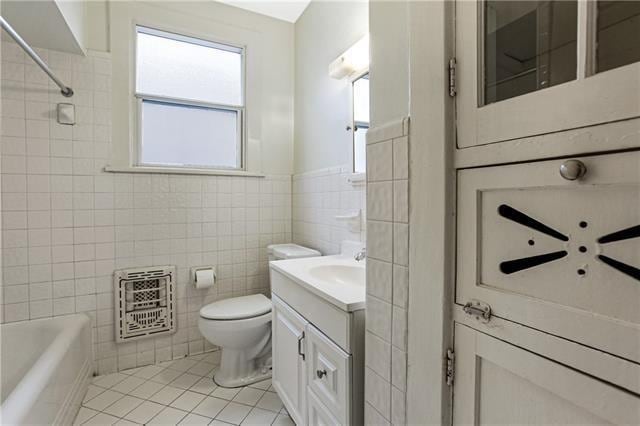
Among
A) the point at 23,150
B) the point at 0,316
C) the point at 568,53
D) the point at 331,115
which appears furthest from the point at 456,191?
the point at 0,316

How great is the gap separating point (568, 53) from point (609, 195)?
0.25 meters

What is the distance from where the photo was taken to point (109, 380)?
199 centimetres

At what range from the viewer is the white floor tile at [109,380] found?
6.37 ft

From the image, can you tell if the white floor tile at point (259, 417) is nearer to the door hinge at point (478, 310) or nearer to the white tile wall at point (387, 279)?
the white tile wall at point (387, 279)

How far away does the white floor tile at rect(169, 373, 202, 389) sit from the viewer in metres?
1.93

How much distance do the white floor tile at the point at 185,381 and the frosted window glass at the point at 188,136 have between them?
1445mm

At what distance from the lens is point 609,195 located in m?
0.46

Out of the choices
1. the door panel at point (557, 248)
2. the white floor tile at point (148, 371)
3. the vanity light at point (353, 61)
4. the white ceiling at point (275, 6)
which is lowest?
the white floor tile at point (148, 371)

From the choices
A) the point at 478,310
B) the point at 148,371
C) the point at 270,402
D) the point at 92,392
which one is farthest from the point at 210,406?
the point at 478,310

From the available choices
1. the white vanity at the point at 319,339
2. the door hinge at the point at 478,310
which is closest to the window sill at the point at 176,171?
the white vanity at the point at 319,339

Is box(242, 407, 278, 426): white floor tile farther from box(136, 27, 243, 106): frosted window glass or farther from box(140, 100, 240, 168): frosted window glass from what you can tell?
box(136, 27, 243, 106): frosted window glass

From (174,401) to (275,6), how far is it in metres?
2.73

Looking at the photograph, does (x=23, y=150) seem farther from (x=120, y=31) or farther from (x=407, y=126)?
(x=407, y=126)

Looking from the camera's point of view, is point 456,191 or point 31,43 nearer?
point 456,191
